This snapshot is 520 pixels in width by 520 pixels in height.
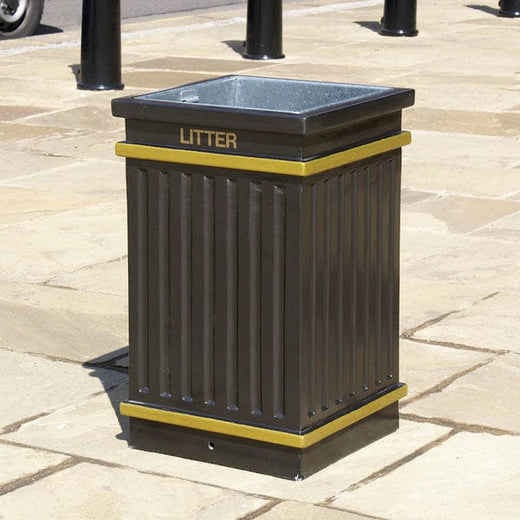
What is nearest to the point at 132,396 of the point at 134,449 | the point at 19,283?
the point at 134,449

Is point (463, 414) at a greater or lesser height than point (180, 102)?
lesser

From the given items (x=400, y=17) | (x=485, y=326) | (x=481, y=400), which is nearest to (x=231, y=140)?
(x=481, y=400)

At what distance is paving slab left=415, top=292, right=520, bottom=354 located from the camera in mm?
6379

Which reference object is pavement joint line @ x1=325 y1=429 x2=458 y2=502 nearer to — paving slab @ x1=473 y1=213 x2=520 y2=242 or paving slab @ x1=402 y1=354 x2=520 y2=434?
paving slab @ x1=402 y1=354 x2=520 y2=434

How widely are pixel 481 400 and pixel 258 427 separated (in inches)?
44.4

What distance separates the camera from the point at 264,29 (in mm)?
14914

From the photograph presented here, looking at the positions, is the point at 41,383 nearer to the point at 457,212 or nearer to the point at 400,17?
the point at 457,212

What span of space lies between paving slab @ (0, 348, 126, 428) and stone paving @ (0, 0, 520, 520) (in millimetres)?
12

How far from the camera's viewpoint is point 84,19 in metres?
12.6

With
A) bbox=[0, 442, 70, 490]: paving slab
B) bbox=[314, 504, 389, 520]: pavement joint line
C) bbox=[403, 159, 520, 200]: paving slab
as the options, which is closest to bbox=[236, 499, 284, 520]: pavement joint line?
bbox=[314, 504, 389, 520]: pavement joint line

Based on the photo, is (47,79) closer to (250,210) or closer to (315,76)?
(315,76)

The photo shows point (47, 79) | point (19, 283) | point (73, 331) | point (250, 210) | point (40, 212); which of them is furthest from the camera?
point (47, 79)

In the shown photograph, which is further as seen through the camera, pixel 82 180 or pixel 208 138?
pixel 82 180

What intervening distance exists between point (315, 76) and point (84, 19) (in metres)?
2.29
